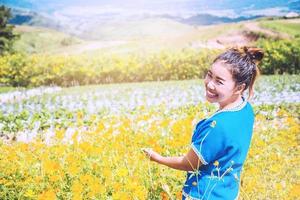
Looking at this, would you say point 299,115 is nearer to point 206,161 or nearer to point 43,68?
point 206,161

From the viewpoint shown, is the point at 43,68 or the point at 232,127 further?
the point at 43,68

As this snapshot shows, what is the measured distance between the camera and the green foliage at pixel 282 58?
11.9 m

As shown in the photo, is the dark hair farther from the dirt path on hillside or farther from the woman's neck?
the dirt path on hillside

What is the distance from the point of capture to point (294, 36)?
508 inches

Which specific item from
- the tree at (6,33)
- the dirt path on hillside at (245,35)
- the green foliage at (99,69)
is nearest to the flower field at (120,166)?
the green foliage at (99,69)

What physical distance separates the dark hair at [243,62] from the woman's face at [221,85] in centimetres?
2

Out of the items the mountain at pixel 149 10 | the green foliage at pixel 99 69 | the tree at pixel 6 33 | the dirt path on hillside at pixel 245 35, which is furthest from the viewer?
the tree at pixel 6 33

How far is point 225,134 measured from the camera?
1.50 metres

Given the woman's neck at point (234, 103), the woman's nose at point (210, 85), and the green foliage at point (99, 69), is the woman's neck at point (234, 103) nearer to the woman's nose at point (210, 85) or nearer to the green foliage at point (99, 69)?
the woman's nose at point (210, 85)

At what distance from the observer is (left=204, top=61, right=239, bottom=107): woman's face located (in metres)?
1.60

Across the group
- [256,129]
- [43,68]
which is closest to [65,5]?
[43,68]

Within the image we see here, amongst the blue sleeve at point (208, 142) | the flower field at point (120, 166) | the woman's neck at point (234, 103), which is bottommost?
the flower field at point (120, 166)

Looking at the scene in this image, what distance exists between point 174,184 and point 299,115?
3674mm

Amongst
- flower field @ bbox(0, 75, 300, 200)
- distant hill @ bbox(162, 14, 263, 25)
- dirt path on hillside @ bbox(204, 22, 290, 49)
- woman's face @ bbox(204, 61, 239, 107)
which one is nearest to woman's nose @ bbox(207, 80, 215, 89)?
woman's face @ bbox(204, 61, 239, 107)
